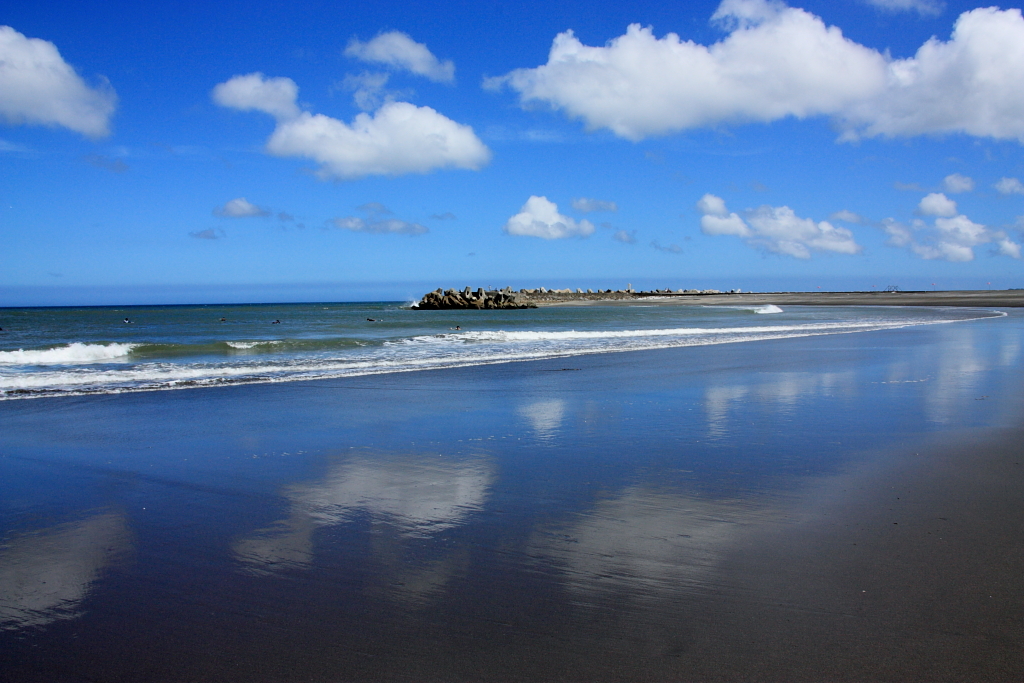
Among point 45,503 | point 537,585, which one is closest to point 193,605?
point 537,585

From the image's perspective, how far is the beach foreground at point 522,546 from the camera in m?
2.68

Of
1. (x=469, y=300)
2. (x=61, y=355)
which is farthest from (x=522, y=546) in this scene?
(x=469, y=300)

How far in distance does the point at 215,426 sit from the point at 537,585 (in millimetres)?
5729

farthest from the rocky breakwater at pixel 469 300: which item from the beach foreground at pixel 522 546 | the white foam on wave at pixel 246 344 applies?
the beach foreground at pixel 522 546

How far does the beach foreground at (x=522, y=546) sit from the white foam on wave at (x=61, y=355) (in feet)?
40.6

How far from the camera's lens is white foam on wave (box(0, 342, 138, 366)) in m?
18.2

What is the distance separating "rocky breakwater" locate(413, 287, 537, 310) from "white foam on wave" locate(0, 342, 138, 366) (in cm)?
5095

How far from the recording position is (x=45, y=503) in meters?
4.78

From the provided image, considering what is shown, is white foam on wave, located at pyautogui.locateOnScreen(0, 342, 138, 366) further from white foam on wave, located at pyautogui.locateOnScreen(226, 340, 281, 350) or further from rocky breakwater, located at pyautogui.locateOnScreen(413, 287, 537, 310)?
rocky breakwater, located at pyautogui.locateOnScreen(413, 287, 537, 310)

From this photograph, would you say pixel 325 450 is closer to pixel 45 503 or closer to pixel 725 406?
pixel 45 503

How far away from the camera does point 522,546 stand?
3.79m

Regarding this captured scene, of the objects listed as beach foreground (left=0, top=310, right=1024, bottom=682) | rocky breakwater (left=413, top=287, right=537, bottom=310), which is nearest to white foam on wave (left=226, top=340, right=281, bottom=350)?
beach foreground (left=0, top=310, right=1024, bottom=682)

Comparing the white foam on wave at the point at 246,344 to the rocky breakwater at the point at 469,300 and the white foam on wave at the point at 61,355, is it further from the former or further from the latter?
the rocky breakwater at the point at 469,300

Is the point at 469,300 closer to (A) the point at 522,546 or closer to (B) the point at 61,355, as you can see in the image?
(B) the point at 61,355
